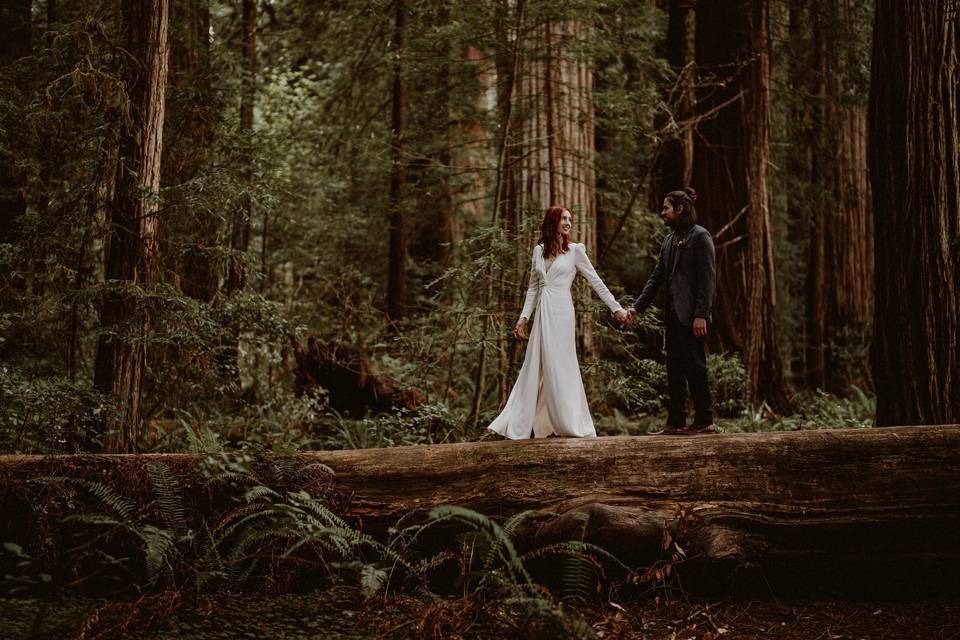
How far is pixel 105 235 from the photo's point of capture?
835 centimetres

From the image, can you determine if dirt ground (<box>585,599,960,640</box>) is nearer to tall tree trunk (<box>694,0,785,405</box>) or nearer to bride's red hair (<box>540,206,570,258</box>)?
bride's red hair (<box>540,206,570,258</box>)

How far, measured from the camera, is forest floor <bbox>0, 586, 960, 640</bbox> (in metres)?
4.90

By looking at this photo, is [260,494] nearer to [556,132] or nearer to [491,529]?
[491,529]

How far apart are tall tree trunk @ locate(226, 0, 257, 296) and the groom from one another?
426 cm

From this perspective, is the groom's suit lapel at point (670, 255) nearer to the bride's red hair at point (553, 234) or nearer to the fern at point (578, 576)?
the bride's red hair at point (553, 234)

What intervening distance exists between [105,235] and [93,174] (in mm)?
671

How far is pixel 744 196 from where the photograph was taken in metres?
12.5

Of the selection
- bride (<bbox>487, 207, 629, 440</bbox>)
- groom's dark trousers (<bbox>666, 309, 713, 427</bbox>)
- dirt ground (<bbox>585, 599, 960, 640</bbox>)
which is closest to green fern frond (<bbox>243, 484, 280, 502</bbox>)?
bride (<bbox>487, 207, 629, 440</bbox>)

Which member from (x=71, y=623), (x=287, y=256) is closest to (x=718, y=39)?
(x=287, y=256)

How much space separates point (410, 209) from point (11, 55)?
5.84m

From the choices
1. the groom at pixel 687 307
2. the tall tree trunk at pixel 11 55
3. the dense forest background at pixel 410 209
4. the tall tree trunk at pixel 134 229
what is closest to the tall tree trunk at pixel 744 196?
the dense forest background at pixel 410 209

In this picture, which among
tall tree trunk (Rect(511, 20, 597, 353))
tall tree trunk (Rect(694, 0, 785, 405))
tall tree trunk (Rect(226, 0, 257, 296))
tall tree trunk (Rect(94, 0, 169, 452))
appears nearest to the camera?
tall tree trunk (Rect(94, 0, 169, 452))

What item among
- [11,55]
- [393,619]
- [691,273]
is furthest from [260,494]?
[11,55]

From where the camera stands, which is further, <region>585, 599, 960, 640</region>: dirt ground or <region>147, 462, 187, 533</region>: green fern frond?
<region>147, 462, 187, 533</region>: green fern frond
